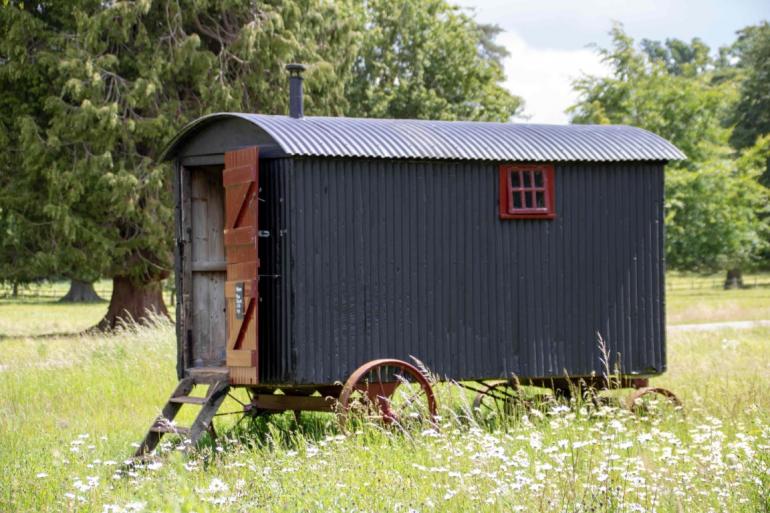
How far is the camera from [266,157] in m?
10.4

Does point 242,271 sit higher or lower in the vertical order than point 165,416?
higher

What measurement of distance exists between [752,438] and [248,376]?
453 cm

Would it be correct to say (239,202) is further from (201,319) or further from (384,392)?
(384,392)

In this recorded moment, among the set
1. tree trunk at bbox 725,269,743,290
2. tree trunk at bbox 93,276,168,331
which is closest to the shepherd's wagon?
tree trunk at bbox 93,276,168,331

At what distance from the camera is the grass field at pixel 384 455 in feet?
21.8

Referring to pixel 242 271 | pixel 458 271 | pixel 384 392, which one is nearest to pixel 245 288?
pixel 242 271

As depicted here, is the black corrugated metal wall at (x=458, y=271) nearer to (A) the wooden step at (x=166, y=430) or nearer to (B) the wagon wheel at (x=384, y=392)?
(B) the wagon wheel at (x=384, y=392)

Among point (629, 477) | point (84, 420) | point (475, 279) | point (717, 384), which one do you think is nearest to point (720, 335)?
point (717, 384)

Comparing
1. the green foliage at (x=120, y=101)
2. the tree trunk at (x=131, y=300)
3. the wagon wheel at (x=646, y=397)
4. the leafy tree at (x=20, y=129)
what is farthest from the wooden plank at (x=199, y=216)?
the tree trunk at (x=131, y=300)

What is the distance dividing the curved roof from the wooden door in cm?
42

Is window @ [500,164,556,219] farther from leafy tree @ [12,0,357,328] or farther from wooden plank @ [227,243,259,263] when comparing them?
leafy tree @ [12,0,357,328]

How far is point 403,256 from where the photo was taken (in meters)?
10.9

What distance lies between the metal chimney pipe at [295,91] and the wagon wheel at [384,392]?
2.79 metres

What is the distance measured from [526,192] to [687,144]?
3166cm
